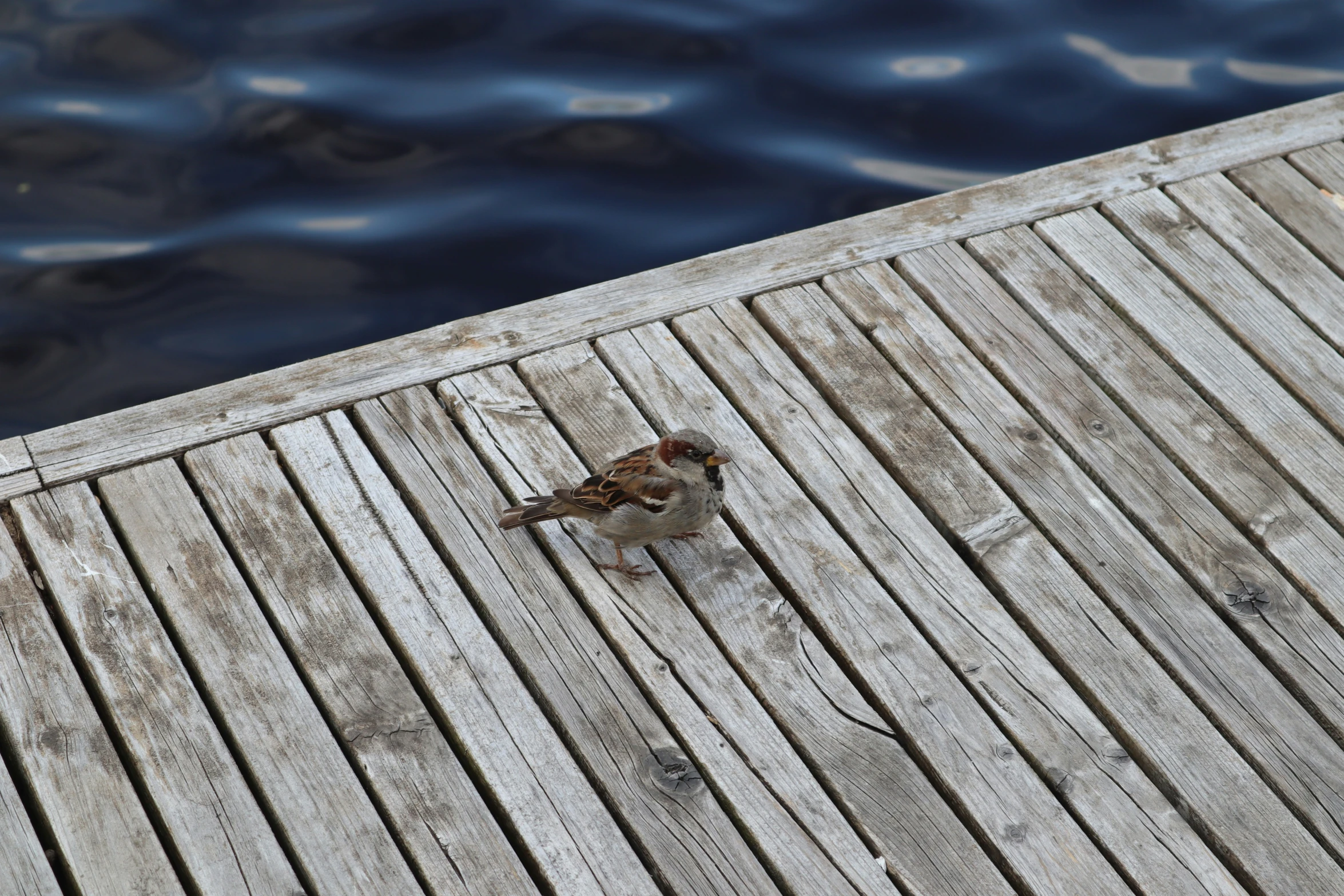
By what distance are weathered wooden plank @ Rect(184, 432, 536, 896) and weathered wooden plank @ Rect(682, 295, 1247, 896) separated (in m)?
1.21

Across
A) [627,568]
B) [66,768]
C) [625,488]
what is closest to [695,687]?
[627,568]

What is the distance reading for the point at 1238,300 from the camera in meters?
4.18

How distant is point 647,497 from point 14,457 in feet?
5.79

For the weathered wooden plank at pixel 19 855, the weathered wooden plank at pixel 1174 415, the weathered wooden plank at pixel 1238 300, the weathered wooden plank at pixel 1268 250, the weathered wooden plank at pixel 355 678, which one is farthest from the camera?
the weathered wooden plank at pixel 1268 250

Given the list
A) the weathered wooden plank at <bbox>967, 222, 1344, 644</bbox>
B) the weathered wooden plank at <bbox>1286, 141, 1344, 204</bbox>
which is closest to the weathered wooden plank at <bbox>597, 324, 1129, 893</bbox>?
the weathered wooden plank at <bbox>967, 222, 1344, 644</bbox>

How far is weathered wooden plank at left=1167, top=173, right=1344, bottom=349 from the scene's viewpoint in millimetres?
4156

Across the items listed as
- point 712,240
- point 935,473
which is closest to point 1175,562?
point 935,473

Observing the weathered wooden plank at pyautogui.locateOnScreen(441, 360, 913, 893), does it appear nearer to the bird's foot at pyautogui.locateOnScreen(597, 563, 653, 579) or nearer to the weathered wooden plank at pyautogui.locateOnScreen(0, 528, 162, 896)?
the bird's foot at pyautogui.locateOnScreen(597, 563, 653, 579)

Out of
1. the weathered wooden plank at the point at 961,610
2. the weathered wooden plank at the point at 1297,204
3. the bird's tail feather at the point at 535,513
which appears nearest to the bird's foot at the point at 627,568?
the bird's tail feather at the point at 535,513

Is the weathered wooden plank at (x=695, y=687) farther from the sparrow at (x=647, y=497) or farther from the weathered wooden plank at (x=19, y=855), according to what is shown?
the weathered wooden plank at (x=19, y=855)

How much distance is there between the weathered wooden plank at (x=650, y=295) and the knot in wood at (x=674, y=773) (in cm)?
144

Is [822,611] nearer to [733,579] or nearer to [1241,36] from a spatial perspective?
[733,579]

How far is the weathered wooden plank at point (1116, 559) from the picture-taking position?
2.97 m

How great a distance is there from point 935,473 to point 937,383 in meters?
0.37
